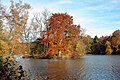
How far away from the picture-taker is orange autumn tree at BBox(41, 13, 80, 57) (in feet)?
159

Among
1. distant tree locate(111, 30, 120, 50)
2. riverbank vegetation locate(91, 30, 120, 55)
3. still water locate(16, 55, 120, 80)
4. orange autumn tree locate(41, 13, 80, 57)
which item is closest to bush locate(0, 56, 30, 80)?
still water locate(16, 55, 120, 80)

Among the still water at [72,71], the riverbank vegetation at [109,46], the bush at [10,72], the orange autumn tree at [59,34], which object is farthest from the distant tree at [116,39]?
the bush at [10,72]

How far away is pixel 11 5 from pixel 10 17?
1.80 m

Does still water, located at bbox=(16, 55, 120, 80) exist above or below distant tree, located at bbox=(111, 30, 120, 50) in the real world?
below

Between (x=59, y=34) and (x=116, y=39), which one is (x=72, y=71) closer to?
(x=59, y=34)

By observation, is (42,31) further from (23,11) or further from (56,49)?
(23,11)

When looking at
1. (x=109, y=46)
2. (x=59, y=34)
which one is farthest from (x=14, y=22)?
(x=109, y=46)

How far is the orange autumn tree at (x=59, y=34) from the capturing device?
159 feet

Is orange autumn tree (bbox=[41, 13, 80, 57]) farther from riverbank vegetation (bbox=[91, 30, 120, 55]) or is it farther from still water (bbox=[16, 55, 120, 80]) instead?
riverbank vegetation (bbox=[91, 30, 120, 55])

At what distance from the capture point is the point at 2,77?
10117 millimetres

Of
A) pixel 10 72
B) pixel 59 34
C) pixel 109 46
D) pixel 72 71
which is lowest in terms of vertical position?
pixel 72 71

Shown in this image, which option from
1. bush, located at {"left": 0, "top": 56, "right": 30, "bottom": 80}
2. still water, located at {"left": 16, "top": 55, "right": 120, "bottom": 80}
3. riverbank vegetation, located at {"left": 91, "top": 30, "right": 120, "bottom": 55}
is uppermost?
riverbank vegetation, located at {"left": 91, "top": 30, "right": 120, "bottom": 55}

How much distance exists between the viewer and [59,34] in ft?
158

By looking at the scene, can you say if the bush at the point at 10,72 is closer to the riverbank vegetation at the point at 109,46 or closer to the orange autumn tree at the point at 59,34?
the orange autumn tree at the point at 59,34
